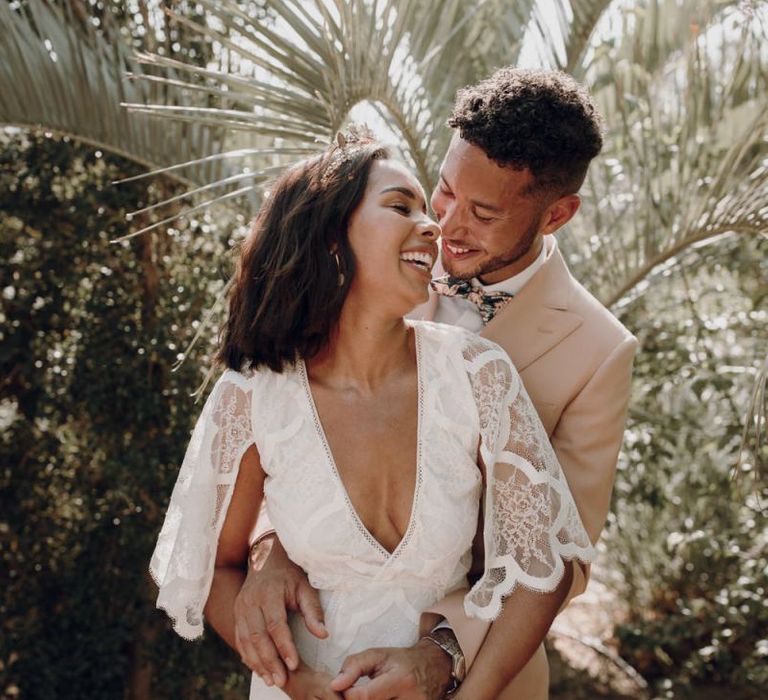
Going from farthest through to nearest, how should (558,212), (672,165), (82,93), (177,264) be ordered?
(177,264), (672,165), (82,93), (558,212)

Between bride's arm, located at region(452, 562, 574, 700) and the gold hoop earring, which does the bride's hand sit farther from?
the gold hoop earring

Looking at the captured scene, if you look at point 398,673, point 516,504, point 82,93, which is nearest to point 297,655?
point 398,673

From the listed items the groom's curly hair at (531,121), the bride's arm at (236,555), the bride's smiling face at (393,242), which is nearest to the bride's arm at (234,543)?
the bride's arm at (236,555)

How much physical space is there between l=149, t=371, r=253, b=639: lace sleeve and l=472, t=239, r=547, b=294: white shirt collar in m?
0.67

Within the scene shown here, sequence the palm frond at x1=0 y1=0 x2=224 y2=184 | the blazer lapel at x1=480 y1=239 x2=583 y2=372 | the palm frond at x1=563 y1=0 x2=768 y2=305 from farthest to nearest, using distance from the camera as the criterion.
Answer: the palm frond at x1=0 y1=0 x2=224 y2=184 < the palm frond at x1=563 y1=0 x2=768 y2=305 < the blazer lapel at x1=480 y1=239 x2=583 y2=372

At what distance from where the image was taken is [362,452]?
90.8 inches

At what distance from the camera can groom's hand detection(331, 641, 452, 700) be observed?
215 centimetres

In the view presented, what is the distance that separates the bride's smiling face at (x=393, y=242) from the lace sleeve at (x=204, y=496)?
1.19 feet

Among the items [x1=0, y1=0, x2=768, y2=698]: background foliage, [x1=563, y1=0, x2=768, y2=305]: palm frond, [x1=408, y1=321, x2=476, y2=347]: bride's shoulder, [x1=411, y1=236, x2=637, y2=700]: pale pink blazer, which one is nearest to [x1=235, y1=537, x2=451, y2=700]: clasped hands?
[x1=411, y1=236, x2=637, y2=700]: pale pink blazer

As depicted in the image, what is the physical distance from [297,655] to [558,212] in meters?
1.31

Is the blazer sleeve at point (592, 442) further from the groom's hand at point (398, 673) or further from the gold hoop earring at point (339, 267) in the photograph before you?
the gold hoop earring at point (339, 267)

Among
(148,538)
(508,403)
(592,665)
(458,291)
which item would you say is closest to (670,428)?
(592,665)

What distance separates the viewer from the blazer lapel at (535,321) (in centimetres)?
258

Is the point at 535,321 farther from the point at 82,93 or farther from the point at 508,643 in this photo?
the point at 82,93
